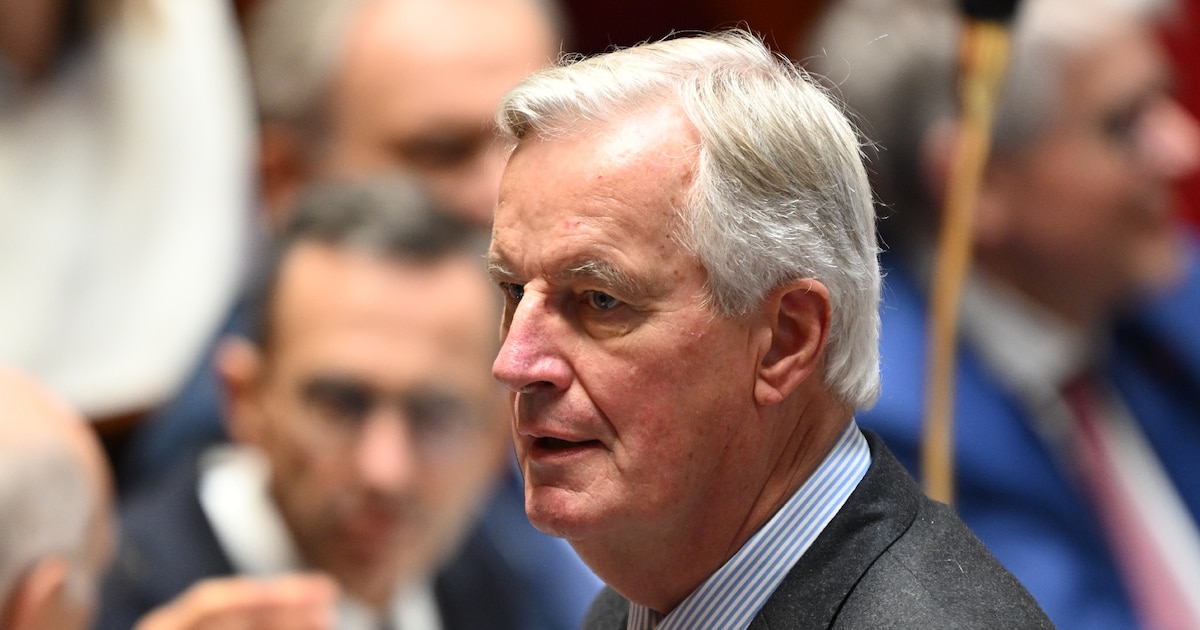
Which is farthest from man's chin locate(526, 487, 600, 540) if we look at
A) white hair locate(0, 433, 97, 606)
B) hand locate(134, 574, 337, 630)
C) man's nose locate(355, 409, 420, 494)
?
man's nose locate(355, 409, 420, 494)

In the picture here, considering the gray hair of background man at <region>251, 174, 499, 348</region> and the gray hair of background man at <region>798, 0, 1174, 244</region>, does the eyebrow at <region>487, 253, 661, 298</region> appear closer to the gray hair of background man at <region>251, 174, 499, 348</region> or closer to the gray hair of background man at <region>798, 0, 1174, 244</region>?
the gray hair of background man at <region>251, 174, 499, 348</region>

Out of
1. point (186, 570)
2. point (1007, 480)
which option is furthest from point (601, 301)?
point (1007, 480)

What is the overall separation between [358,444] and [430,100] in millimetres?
782

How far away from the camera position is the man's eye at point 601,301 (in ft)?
4.08

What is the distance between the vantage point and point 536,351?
1259mm

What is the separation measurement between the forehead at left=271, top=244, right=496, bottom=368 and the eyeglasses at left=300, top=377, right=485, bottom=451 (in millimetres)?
48

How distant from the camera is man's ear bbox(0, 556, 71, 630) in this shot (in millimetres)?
1562

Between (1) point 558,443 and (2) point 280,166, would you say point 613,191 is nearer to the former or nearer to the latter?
(1) point 558,443

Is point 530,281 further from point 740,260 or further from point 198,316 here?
point 198,316

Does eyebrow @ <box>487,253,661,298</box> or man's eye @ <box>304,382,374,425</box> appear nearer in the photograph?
eyebrow @ <box>487,253,661,298</box>

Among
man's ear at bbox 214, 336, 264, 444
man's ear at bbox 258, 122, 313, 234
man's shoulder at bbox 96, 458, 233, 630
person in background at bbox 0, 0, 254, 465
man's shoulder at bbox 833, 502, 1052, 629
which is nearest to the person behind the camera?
man's shoulder at bbox 833, 502, 1052, 629

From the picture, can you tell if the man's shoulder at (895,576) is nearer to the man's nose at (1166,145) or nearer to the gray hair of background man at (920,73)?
the gray hair of background man at (920,73)

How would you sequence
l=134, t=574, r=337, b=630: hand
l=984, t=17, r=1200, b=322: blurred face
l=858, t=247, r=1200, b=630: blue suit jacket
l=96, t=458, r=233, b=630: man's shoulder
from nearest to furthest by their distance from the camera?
l=134, t=574, r=337, b=630: hand → l=96, t=458, r=233, b=630: man's shoulder → l=858, t=247, r=1200, b=630: blue suit jacket → l=984, t=17, r=1200, b=322: blurred face

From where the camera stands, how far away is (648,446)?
1231 millimetres
